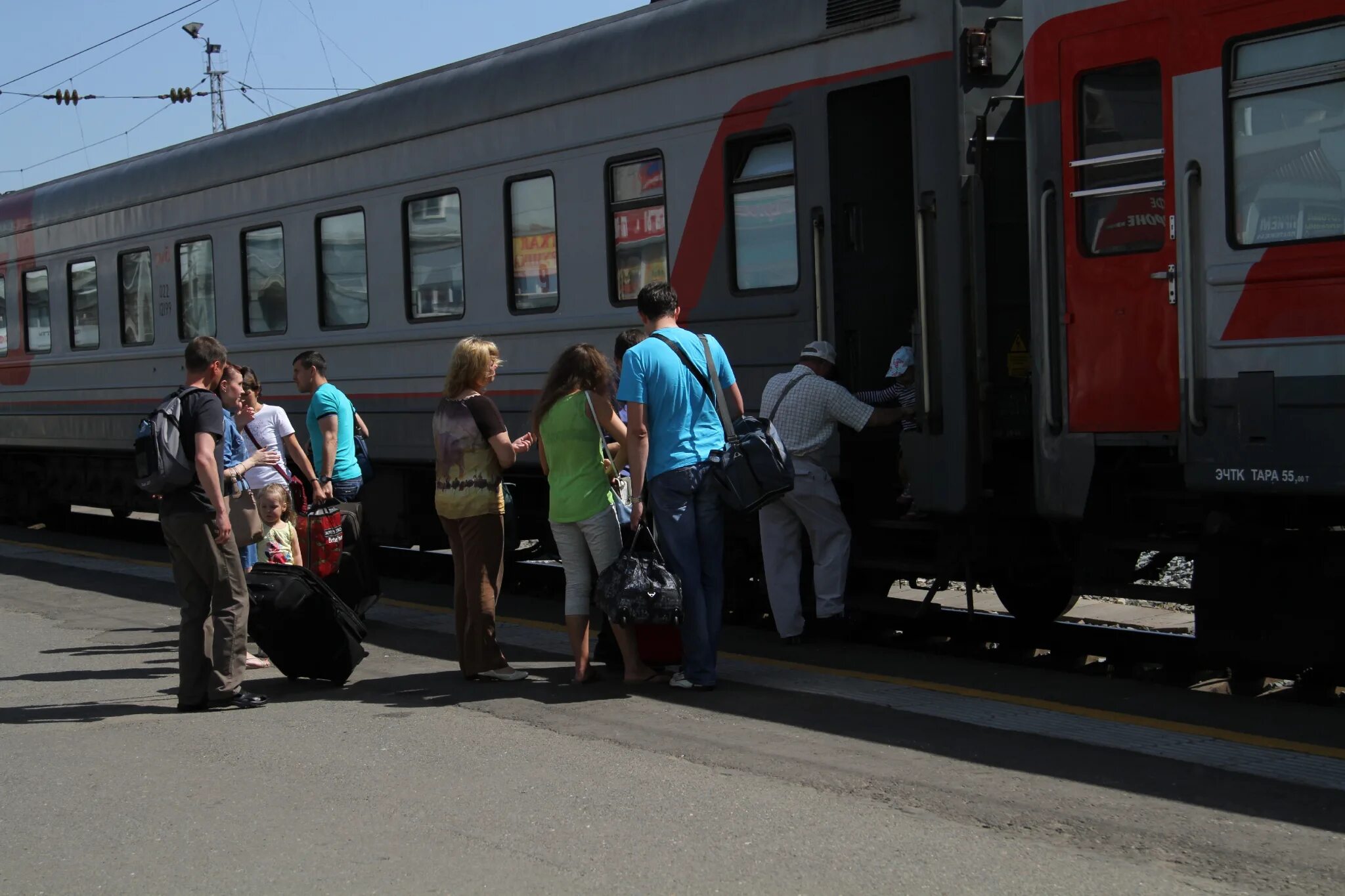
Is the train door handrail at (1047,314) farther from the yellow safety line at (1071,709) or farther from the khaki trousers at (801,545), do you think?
the khaki trousers at (801,545)

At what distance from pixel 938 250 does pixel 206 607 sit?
405 cm

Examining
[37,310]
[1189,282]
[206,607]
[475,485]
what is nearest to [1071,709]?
[1189,282]

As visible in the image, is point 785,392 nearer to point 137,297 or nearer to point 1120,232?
point 1120,232

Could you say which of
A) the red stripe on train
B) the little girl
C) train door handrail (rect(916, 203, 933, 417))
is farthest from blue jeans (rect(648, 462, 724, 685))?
the little girl

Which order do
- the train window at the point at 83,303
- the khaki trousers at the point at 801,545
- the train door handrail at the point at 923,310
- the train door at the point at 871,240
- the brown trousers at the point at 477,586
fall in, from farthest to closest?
1. the train window at the point at 83,303
2. the train door at the point at 871,240
3. the khaki trousers at the point at 801,545
4. the train door handrail at the point at 923,310
5. the brown trousers at the point at 477,586

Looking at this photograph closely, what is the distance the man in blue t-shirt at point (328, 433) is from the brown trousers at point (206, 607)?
203 centimetres

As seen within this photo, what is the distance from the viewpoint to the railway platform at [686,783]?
481 cm

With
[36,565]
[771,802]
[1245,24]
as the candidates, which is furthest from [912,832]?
[36,565]

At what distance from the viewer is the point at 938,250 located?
8062mm

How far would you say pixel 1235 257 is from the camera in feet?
21.8

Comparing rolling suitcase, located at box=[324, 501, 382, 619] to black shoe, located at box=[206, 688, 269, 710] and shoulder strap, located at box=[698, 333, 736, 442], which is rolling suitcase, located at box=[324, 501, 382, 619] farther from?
shoulder strap, located at box=[698, 333, 736, 442]

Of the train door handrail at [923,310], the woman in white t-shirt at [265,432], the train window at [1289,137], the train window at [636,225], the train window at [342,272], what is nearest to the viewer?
the train window at [1289,137]

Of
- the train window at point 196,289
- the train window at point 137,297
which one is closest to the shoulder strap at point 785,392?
the train window at point 196,289

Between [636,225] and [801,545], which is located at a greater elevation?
[636,225]
